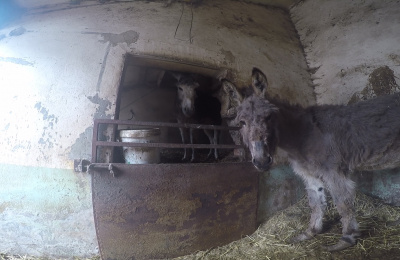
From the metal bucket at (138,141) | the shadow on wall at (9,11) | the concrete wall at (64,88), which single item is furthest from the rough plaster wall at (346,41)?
the shadow on wall at (9,11)

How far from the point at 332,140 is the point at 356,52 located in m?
2.48

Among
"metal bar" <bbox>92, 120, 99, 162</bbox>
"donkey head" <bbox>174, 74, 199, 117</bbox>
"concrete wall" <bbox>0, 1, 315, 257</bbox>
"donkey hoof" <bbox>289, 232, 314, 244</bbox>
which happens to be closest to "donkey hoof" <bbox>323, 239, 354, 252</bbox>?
"donkey hoof" <bbox>289, 232, 314, 244</bbox>

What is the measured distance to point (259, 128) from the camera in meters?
2.80

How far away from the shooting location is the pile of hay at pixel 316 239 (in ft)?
8.73

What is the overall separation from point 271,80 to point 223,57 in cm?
108

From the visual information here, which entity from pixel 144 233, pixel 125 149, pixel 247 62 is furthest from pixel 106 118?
pixel 247 62

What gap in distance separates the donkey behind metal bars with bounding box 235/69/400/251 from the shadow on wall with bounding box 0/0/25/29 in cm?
416

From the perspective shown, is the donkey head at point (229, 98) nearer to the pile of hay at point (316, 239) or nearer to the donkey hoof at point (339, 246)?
the pile of hay at point (316, 239)

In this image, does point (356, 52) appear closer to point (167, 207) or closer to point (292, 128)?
point (292, 128)

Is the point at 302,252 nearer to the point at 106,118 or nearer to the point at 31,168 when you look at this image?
the point at 106,118

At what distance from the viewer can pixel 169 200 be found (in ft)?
9.45

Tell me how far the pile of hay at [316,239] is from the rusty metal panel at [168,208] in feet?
0.72

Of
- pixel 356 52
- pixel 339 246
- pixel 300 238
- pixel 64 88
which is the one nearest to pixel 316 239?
pixel 300 238

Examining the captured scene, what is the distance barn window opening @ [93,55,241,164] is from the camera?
2.94 meters
